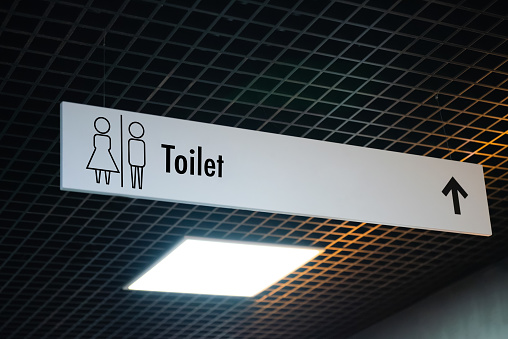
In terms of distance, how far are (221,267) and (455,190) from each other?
7.80ft

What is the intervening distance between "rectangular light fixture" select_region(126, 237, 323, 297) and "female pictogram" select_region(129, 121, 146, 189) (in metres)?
2.23

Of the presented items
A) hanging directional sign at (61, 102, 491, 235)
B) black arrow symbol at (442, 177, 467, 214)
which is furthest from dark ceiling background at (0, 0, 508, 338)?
black arrow symbol at (442, 177, 467, 214)

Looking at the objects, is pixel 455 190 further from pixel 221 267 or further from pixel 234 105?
pixel 221 267

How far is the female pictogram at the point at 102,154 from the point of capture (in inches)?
140

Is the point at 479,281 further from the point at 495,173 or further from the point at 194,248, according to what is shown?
the point at 194,248

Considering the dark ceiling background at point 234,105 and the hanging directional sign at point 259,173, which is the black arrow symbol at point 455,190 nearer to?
the hanging directional sign at point 259,173

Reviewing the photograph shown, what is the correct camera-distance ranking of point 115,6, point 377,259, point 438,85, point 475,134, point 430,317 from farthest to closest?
point 430,317 < point 377,259 < point 475,134 < point 438,85 < point 115,6

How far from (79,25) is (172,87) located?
2.24ft

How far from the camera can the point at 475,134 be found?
5270 millimetres

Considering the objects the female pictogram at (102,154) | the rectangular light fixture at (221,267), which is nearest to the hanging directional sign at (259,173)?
the female pictogram at (102,154)

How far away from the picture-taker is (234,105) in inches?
186

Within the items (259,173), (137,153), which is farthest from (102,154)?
(259,173)

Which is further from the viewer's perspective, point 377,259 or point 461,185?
point 377,259

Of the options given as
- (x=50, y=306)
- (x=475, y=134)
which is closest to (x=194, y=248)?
(x=50, y=306)
